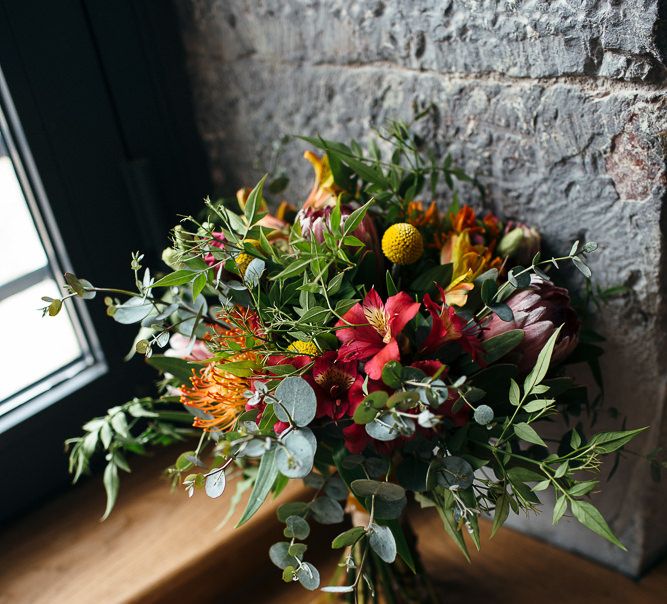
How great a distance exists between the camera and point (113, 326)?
101 centimetres

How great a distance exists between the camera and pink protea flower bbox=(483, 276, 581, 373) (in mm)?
682

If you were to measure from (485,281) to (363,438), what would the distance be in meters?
0.17

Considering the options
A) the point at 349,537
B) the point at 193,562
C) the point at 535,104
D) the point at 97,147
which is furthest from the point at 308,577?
the point at 97,147

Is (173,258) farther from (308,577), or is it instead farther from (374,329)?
(308,577)

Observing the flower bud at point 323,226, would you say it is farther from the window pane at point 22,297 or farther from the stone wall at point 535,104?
the window pane at point 22,297

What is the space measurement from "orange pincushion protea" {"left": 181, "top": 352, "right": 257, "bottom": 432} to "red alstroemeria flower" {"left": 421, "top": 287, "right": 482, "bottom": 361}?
0.51 ft

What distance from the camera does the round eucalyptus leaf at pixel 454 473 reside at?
2.07 ft

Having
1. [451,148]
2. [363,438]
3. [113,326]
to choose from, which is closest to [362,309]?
[363,438]

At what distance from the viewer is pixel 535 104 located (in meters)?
0.76

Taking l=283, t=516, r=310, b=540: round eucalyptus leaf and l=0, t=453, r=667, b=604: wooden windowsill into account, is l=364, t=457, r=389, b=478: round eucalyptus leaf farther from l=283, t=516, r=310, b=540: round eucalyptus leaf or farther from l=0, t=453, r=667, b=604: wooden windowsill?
l=0, t=453, r=667, b=604: wooden windowsill

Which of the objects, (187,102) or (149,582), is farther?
(187,102)

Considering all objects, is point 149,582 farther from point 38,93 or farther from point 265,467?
point 38,93

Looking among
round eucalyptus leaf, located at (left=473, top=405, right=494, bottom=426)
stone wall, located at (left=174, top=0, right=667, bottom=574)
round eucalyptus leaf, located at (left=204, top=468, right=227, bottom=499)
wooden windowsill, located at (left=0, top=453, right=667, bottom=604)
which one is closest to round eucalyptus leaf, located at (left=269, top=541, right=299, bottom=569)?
round eucalyptus leaf, located at (left=204, top=468, right=227, bottom=499)

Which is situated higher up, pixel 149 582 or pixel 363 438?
pixel 363 438
